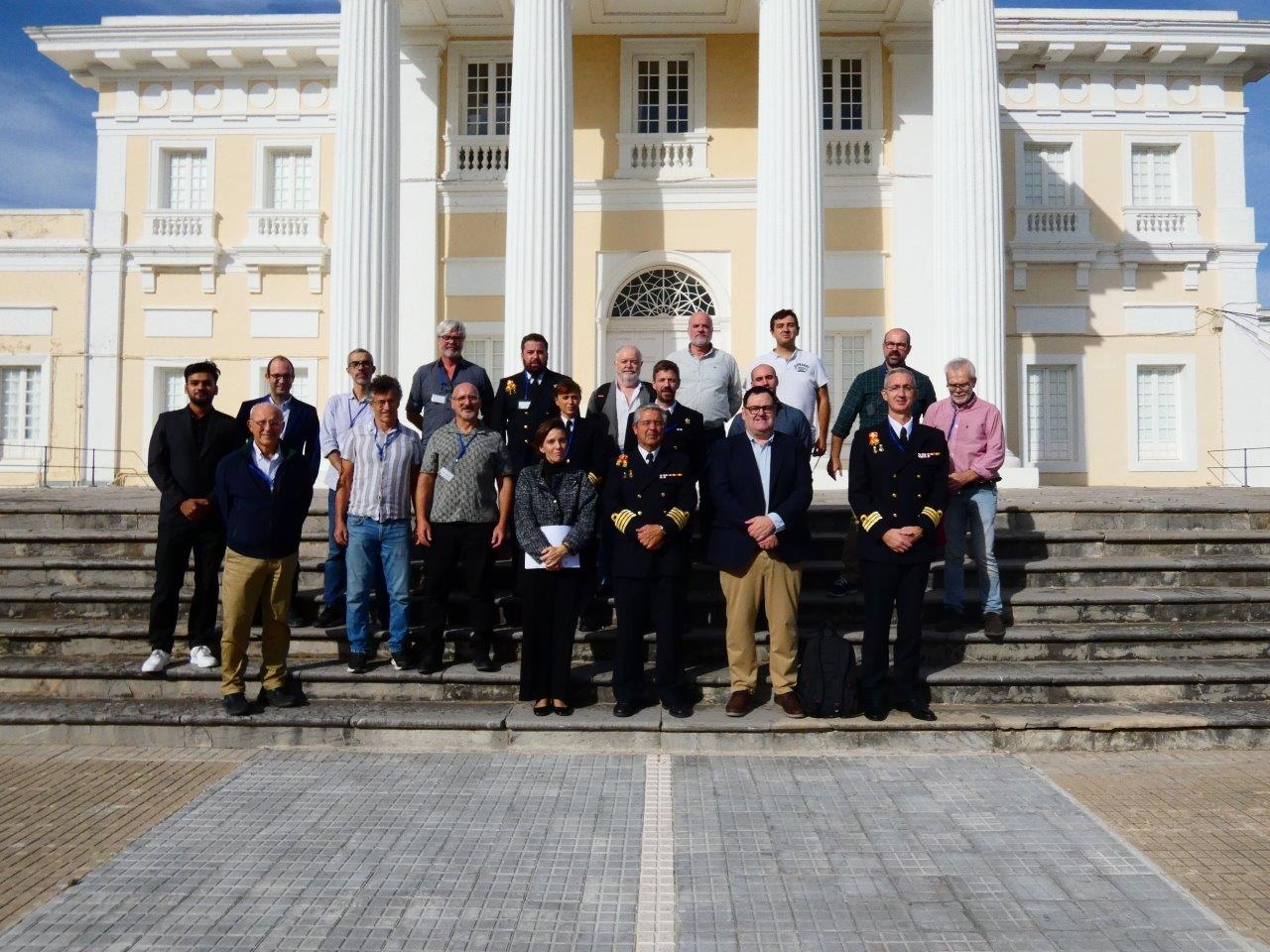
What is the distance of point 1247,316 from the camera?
1773cm

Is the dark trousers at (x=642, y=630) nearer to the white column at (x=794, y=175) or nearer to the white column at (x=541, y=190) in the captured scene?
the white column at (x=541, y=190)

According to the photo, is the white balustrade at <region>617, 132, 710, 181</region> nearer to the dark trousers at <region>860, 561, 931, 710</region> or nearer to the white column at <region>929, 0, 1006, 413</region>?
the white column at <region>929, 0, 1006, 413</region>

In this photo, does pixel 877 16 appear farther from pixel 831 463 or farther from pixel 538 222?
pixel 831 463

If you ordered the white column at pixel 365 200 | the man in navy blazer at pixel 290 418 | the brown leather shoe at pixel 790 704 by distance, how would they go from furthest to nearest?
1. the white column at pixel 365 200
2. the man in navy blazer at pixel 290 418
3. the brown leather shoe at pixel 790 704

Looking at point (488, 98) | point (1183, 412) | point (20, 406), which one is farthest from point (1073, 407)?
point (20, 406)

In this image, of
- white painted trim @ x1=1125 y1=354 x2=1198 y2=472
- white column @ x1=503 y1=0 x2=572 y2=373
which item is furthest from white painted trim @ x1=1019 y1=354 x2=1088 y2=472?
white column @ x1=503 y1=0 x2=572 y2=373

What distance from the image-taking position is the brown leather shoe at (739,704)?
612 centimetres

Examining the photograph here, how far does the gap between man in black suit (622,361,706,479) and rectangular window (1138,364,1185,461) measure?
14395mm

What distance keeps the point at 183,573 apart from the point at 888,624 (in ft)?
15.6

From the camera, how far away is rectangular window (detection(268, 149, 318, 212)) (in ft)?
58.7

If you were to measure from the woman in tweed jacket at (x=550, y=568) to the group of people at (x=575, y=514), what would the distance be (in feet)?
0.05

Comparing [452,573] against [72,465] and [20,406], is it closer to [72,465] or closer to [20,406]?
[72,465]

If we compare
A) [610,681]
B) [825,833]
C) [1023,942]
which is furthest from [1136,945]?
[610,681]

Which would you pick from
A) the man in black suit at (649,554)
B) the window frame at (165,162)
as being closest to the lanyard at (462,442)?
the man in black suit at (649,554)
